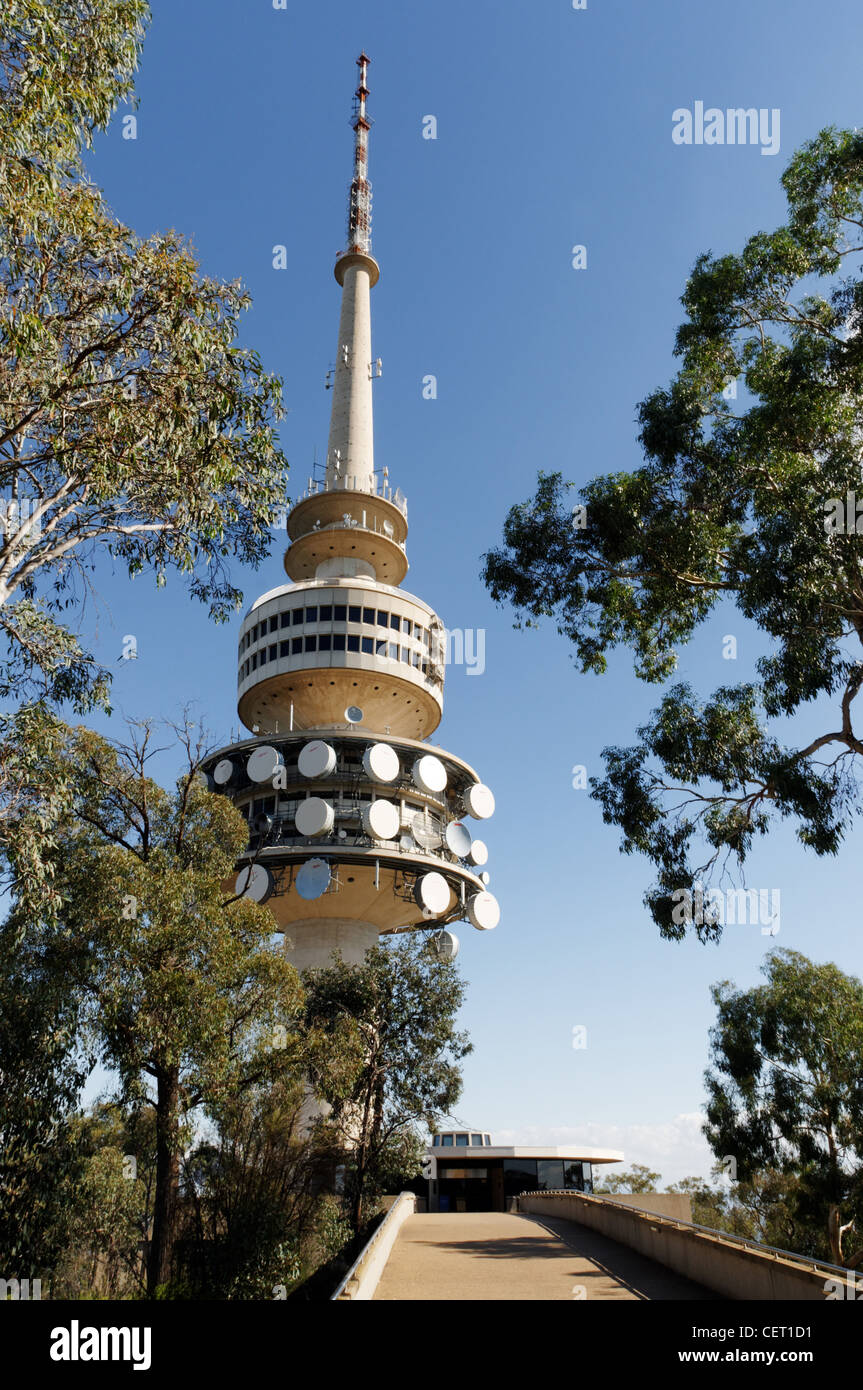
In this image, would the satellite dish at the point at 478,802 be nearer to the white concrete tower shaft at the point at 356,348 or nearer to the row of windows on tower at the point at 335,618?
the row of windows on tower at the point at 335,618

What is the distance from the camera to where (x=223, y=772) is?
43.2 meters

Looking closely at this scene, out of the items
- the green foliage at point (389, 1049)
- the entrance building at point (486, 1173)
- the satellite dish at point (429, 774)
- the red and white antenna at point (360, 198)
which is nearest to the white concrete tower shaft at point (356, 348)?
the red and white antenna at point (360, 198)

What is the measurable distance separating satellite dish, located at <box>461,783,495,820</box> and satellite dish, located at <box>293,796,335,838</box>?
809 centimetres

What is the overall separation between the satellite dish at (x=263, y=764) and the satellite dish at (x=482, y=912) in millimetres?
11817

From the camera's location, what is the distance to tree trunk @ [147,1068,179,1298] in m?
17.0

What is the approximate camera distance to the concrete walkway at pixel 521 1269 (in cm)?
1433

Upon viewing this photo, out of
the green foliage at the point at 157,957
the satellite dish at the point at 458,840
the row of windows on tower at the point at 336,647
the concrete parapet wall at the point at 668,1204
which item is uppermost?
the row of windows on tower at the point at 336,647

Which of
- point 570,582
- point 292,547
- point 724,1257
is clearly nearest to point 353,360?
point 292,547

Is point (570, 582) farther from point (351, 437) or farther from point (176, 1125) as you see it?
point (351, 437)

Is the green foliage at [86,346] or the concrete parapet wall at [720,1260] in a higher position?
the green foliage at [86,346]

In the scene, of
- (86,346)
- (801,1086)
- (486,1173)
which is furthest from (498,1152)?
(86,346)

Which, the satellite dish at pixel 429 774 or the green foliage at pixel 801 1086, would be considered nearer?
the green foliage at pixel 801 1086

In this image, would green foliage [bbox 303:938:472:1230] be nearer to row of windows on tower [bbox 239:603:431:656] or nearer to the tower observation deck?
the tower observation deck

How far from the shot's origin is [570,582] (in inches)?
782
